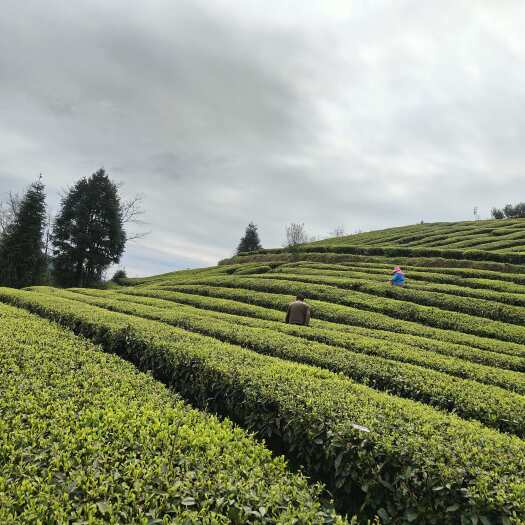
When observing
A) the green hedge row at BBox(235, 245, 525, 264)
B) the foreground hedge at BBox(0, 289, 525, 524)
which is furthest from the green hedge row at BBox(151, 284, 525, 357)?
the green hedge row at BBox(235, 245, 525, 264)

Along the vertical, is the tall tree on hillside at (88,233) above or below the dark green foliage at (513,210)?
below

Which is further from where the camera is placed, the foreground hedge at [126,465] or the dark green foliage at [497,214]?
the dark green foliage at [497,214]

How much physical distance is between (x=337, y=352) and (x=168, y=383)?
4.58m

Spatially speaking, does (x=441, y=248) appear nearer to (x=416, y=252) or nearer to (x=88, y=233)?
(x=416, y=252)

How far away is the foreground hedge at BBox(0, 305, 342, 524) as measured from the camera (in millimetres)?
3574

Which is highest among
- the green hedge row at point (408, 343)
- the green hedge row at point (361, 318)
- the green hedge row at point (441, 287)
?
the green hedge row at point (441, 287)

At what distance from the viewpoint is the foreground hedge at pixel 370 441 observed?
14.4 ft

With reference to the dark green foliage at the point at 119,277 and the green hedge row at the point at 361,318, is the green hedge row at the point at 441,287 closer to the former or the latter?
the green hedge row at the point at 361,318

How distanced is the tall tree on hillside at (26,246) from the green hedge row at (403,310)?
30.6 m

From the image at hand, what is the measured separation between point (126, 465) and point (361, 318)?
1430cm

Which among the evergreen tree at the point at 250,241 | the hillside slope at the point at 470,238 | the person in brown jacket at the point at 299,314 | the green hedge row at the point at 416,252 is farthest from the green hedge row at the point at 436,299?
the evergreen tree at the point at 250,241

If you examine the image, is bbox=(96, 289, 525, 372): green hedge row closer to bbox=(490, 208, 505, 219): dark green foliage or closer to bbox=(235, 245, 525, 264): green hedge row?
bbox=(235, 245, 525, 264): green hedge row

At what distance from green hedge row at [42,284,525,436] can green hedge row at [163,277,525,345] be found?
5.96 m

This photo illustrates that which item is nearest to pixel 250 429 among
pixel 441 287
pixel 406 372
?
pixel 406 372
